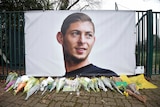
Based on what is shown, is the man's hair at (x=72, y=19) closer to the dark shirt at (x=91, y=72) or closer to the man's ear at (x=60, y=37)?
the man's ear at (x=60, y=37)

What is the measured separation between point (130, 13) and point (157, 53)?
1524 mm

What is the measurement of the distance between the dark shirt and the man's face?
345mm

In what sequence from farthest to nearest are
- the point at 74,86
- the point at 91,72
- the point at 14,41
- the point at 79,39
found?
the point at 14,41, the point at 91,72, the point at 79,39, the point at 74,86

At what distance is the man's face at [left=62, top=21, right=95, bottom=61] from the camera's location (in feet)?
15.9

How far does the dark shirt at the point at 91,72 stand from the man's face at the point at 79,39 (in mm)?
345

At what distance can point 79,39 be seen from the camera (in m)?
4.82

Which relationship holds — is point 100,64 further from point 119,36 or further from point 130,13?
point 130,13

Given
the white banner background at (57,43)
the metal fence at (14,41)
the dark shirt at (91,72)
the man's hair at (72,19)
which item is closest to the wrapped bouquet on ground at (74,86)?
the dark shirt at (91,72)

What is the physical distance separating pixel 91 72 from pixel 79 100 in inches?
58.7

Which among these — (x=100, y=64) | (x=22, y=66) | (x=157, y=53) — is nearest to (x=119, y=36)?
(x=100, y=64)

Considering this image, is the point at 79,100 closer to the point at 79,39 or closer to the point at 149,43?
the point at 79,39

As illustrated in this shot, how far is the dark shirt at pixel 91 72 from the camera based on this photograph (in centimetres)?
491

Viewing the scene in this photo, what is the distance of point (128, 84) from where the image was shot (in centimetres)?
422

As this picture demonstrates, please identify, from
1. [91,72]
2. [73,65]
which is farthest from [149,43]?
[73,65]
